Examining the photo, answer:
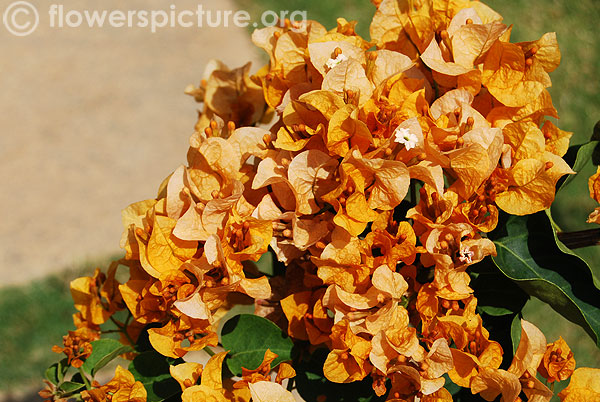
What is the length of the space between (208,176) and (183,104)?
2.06 meters

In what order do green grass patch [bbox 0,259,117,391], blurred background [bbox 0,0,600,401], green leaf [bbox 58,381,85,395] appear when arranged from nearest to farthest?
green leaf [bbox 58,381,85,395]
green grass patch [bbox 0,259,117,391]
blurred background [bbox 0,0,600,401]

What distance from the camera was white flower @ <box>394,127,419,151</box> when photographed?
1.90ft

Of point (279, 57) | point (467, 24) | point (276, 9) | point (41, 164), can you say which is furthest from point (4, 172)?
point (467, 24)

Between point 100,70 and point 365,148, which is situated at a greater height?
point 365,148

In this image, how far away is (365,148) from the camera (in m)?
0.62

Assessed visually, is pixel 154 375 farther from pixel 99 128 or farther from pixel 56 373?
pixel 99 128

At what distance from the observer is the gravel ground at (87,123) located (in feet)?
7.51

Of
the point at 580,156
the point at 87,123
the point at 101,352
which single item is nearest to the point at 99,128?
the point at 87,123

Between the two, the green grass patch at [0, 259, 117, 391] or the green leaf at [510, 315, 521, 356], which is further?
the green grass patch at [0, 259, 117, 391]

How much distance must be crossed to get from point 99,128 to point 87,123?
0.20ft

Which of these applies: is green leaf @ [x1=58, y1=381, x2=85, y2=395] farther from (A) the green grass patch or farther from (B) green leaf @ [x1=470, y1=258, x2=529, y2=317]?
(A) the green grass patch

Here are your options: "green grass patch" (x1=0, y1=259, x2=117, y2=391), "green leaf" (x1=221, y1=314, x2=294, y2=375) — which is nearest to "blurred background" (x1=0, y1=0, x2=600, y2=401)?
"green grass patch" (x1=0, y1=259, x2=117, y2=391)

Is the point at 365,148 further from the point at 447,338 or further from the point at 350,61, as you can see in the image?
the point at 447,338

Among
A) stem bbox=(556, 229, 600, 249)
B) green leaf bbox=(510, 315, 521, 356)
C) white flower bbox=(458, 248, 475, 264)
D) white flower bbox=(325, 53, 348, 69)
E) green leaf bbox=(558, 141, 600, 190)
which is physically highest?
white flower bbox=(325, 53, 348, 69)
